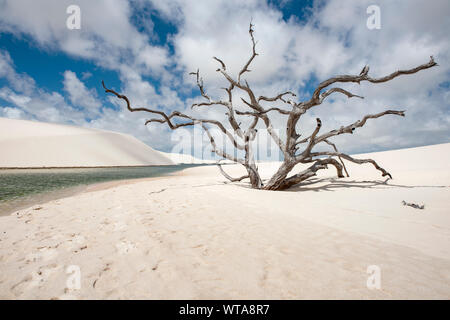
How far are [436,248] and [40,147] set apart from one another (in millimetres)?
71912

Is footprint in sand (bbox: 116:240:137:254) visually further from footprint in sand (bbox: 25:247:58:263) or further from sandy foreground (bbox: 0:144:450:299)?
footprint in sand (bbox: 25:247:58:263)

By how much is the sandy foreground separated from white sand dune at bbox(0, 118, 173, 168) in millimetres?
54084

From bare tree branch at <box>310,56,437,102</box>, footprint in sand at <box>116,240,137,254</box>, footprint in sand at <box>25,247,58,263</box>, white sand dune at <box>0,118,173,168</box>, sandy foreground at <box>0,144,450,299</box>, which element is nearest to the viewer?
sandy foreground at <box>0,144,450,299</box>

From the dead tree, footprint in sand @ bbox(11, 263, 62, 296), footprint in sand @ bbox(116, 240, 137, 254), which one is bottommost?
footprint in sand @ bbox(11, 263, 62, 296)

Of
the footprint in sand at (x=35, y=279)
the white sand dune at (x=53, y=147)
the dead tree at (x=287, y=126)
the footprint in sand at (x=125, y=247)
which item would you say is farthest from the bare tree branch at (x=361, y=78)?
the white sand dune at (x=53, y=147)

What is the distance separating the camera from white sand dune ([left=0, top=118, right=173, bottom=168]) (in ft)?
143

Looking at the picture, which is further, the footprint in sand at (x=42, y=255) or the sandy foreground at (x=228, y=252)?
the footprint in sand at (x=42, y=255)

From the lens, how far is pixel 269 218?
432 centimetres

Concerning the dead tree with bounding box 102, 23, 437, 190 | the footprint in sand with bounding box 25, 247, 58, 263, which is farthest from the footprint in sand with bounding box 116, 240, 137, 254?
the dead tree with bounding box 102, 23, 437, 190

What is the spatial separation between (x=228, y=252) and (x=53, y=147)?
232 feet

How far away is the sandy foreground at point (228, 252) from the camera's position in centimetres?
191

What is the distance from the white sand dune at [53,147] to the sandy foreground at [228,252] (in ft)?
177

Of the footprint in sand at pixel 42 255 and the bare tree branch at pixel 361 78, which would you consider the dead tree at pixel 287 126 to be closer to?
→ the bare tree branch at pixel 361 78

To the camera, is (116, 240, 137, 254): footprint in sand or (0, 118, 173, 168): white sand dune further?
(0, 118, 173, 168): white sand dune
